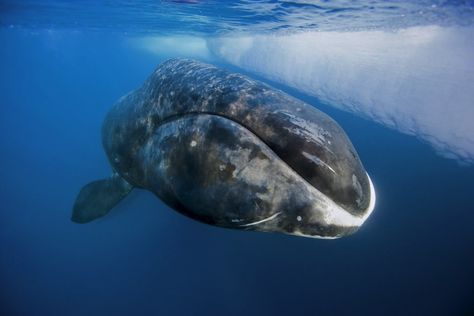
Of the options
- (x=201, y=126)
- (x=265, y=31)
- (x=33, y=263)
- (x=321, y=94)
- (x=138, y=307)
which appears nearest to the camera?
(x=201, y=126)

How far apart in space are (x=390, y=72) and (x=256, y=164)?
108 ft

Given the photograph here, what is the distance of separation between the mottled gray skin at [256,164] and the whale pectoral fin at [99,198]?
5749 mm

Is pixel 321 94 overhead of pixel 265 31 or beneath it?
beneath

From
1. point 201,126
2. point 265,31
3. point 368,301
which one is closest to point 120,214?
point 368,301

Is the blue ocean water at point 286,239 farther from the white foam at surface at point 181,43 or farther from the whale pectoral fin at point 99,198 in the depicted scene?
the white foam at surface at point 181,43

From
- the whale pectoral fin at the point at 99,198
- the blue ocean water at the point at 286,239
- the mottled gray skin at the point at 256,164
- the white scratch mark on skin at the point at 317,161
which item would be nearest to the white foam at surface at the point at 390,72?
the blue ocean water at the point at 286,239

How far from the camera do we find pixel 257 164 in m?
2.70

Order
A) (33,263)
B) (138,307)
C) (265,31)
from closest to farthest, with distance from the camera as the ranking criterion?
1. (138,307)
2. (33,263)
3. (265,31)

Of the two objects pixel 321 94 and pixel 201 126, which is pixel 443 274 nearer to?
pixel 201 126

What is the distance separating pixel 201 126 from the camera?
3188 millimetres

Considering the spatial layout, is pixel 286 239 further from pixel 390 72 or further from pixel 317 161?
pixel 390 72

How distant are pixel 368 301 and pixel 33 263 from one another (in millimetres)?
17864

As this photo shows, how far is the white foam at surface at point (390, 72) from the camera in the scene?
765 inches

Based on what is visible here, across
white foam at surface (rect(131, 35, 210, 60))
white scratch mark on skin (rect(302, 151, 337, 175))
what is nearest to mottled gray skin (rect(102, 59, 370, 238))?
white scratch mark on skin (rect(302, 151, 337, 175))
